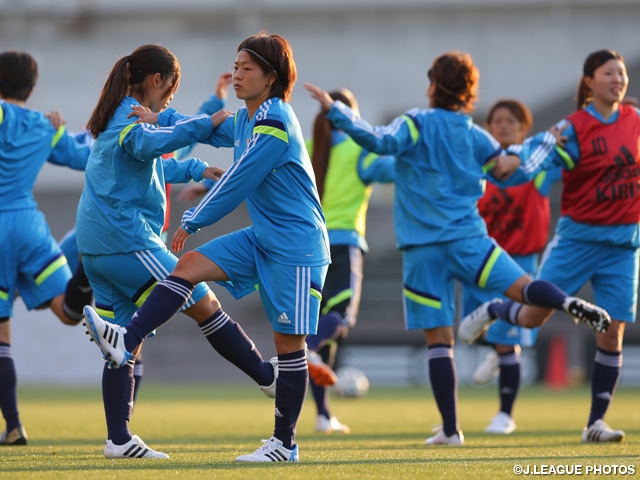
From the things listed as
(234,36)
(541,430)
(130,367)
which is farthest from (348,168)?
(234,36)

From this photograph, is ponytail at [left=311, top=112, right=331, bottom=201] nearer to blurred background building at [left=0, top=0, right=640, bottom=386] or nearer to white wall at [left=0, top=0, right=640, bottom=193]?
blurred background building at [left=0, top=0, right=640, bottom=386]

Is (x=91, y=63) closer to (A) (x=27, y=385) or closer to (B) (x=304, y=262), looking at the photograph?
(A) (x=27, y=385)

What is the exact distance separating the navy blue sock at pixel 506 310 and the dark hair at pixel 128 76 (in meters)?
2.84

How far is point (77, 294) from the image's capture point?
22.4 ft

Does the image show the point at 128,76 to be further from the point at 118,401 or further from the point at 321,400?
the point at 321,400

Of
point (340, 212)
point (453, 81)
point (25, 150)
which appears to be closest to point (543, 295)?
point (453, 81)

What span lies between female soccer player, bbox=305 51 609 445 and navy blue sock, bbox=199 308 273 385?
1518mm

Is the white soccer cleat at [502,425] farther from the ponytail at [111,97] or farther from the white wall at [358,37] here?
the white wall at [358,37]

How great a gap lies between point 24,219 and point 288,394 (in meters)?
2.63

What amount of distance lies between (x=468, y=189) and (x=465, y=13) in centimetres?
2590

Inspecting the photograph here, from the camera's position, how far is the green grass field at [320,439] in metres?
4.81

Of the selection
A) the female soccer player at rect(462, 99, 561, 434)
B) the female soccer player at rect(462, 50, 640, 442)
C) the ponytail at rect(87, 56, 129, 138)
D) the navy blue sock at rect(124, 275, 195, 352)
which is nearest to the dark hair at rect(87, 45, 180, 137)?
the ponytail at rect(87, 56, 129, 138)

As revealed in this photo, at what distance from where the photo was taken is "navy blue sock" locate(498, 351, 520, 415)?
28.3ft

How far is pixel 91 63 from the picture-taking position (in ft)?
105
